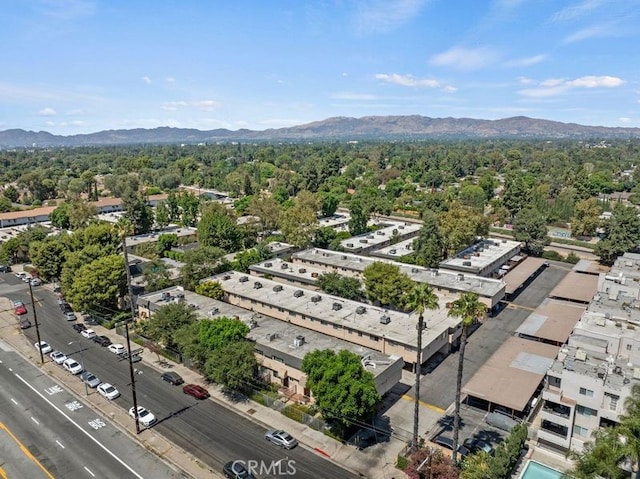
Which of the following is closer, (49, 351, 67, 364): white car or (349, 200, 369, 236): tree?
(49, 351, 67, 364): white car

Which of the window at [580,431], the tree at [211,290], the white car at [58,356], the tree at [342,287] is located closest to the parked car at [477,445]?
the window at [580,431]

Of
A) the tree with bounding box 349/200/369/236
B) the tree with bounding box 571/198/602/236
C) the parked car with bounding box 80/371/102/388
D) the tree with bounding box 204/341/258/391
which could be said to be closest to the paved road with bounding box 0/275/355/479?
the parked car with bounding box 80/371/102/388

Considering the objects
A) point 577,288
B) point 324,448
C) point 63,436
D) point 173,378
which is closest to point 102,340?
point 173,378

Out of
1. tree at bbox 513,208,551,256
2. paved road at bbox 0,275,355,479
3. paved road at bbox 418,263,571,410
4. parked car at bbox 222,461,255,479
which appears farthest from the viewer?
tree at bbox 513,208,551,256

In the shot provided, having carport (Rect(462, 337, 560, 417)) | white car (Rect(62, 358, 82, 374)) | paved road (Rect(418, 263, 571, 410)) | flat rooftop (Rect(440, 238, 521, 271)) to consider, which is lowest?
paved road (Rect(418, 263, 571, 410))

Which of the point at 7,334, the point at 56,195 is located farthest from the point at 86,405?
the point at 56,195

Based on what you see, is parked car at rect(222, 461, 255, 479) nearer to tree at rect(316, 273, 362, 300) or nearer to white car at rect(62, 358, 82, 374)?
white car at rect(62, 358, 82, 374)

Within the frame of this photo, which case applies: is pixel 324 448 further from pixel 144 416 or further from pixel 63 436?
pixel 63 436

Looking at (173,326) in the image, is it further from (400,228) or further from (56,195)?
(56,195)
